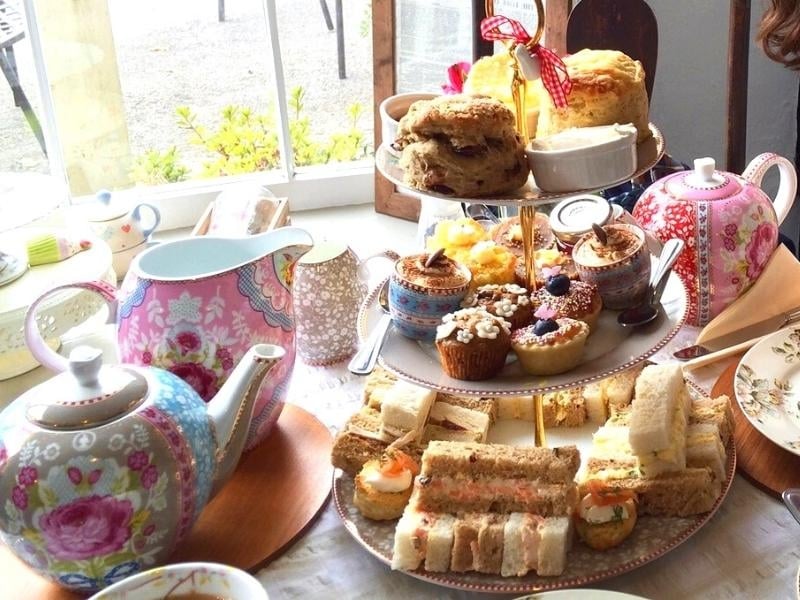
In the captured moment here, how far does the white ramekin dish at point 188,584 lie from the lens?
29.0 inches

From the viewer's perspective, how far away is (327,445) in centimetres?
109

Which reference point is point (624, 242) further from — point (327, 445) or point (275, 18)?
point (275, 18)

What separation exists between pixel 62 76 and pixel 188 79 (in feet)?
0.79

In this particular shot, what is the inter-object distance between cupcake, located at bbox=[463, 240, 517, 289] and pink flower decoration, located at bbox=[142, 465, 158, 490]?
39 cm

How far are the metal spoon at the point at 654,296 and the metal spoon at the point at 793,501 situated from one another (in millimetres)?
202

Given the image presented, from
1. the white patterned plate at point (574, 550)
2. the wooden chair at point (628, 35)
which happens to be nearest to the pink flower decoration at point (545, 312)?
the white patterned plate at point (574, 550)

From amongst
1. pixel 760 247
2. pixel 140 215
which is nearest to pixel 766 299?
pixel 760 247

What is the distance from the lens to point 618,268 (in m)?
0.95

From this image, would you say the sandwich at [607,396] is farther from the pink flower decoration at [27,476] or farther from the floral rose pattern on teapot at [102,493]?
the pink flower decoration at [27,476]

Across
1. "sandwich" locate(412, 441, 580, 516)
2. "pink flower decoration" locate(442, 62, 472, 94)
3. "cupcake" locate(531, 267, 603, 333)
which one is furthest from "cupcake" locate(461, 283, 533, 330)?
"pink flower decoration" locate(442, 62, 472, 94)

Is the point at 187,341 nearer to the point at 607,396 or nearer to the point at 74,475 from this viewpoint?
the point at 74,475

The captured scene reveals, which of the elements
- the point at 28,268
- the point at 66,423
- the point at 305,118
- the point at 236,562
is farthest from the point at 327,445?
the point at 305,118

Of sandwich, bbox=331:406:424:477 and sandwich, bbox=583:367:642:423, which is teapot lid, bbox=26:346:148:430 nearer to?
sandwich, bbox=331:406:424:477

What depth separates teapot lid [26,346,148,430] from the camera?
80 cm
